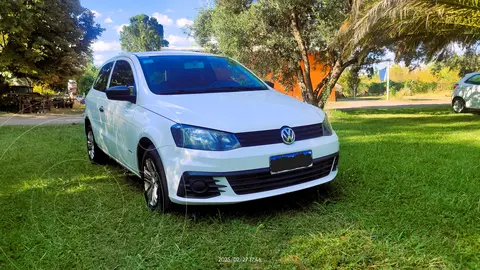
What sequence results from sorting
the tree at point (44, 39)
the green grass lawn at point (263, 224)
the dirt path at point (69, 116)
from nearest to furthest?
the green grass lawn at point (263, 224) < the dirt path at point (69, 116) < the tree at point (44, 39)

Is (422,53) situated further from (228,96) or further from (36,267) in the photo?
(36,267)

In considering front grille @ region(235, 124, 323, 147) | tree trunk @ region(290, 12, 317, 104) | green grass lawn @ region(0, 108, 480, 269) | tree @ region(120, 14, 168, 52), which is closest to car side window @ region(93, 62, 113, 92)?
green grass lawn @ region(0, 108, 480, 269)

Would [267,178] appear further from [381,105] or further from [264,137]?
[381,105]

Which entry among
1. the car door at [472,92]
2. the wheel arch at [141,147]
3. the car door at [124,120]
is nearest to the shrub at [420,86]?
the car door at [472,92]

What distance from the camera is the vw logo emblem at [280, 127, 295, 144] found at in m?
2.97

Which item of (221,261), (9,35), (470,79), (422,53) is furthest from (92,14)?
(221,261)

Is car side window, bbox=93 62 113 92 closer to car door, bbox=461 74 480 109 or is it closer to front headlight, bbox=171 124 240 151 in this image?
front headlight, bbox=171 124 240 151

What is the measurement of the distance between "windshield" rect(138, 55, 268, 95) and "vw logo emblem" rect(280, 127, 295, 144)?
1.01 m

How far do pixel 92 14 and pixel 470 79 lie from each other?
19.5 m

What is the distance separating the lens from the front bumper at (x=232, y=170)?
9.18 ft

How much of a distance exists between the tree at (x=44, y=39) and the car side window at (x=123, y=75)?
13.4 metres

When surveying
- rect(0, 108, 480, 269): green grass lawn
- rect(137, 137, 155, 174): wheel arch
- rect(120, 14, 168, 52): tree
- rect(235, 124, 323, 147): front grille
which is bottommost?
rect(0, 108, 480, 269): green grass lawn

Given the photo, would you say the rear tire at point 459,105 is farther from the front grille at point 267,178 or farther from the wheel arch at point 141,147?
the wheel arch at point 141,147

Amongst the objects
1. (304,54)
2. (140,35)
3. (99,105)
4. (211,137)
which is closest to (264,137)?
(211,137)
